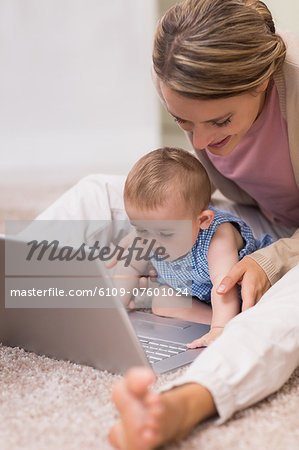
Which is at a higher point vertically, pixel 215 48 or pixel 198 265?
pixel 215 48

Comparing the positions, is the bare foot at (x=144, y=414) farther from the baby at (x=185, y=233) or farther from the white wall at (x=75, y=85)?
the white wall at (x=75, y=85)

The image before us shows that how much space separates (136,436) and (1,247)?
0.34 meters

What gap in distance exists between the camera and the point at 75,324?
85 cm

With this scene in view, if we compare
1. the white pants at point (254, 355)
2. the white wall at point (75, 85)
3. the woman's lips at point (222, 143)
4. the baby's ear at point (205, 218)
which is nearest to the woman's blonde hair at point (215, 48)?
the woman's lips at point (222, 143)

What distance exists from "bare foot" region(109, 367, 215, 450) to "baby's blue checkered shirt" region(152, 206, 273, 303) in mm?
483

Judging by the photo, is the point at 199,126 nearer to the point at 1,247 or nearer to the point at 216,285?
the point at 216,285

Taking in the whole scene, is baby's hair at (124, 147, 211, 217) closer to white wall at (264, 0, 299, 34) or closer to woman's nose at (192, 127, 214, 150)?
woman's nose at (192, 127, 214, 150)

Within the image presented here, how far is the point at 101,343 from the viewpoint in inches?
32.8

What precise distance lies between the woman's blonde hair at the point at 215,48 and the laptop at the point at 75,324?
37 cm

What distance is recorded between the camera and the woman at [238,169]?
2.15 ft

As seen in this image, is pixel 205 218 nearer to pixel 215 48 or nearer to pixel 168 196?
pixel 168 196

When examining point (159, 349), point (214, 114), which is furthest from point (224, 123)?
point (159, 349)

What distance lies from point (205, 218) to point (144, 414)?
21.4 inches

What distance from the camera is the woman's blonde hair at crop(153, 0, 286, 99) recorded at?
0.96 metres
